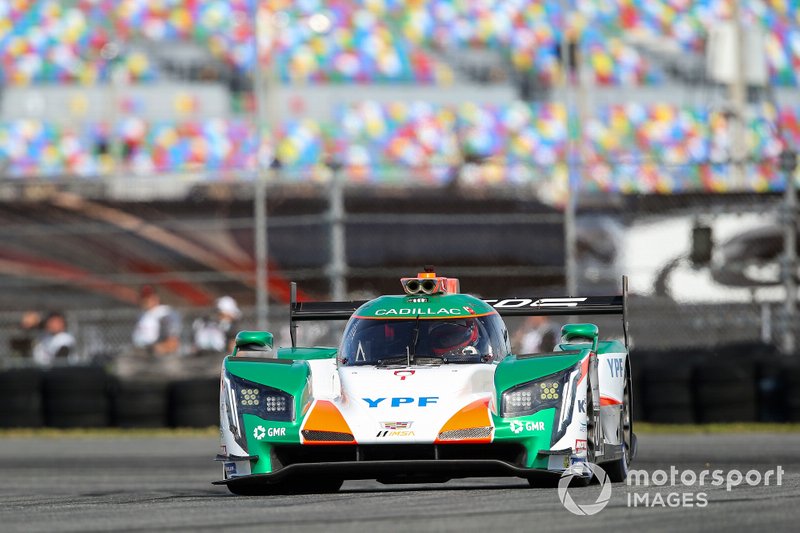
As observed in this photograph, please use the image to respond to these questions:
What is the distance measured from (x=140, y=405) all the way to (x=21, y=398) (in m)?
1.31

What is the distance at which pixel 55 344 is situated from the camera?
19.4 m

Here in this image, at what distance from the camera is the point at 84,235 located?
21.0 metres

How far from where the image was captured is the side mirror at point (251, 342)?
9.35m

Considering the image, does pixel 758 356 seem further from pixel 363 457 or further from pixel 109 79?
pixel 109 79

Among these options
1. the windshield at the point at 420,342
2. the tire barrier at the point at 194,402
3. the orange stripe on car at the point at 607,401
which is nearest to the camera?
the windshield at the point at 420,342

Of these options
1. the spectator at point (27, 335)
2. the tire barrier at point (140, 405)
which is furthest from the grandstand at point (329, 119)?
the tire barrier at point (140, 405)

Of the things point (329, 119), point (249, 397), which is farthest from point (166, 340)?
point (329, 119)

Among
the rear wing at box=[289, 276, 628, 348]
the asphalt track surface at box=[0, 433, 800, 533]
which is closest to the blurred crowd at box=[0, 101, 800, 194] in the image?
the asphalt track surface at box=[0, 433, 800, 533]

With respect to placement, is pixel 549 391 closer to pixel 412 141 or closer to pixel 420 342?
pixel 420 342

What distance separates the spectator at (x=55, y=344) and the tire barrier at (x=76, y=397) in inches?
88.7

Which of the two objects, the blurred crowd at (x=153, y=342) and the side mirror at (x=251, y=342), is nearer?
the side mirror at (x=251, y=342)

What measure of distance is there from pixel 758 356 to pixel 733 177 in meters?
8.31

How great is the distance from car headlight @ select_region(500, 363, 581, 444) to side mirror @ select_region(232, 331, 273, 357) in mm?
1752

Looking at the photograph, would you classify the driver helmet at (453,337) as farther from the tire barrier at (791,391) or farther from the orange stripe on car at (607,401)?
the tire barrier at (791,391)
